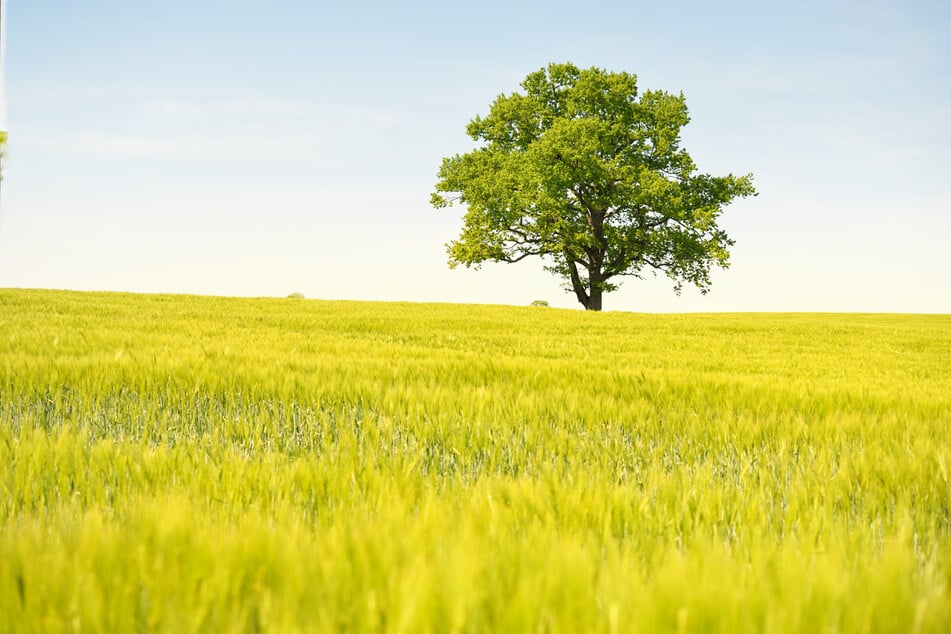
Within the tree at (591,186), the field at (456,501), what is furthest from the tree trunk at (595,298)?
the field at (456,501)

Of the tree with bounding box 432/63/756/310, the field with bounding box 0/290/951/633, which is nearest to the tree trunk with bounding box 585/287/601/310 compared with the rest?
the tree with bounding box 432/63/756/310

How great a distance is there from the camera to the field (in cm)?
139

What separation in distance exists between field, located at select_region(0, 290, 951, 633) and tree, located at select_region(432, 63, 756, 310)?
2898 centimetres

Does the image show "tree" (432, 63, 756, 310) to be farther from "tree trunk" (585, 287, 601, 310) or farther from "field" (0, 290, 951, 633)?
"field" (0, 290, 951, 633)

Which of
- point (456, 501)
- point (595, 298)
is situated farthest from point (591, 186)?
point (456, 501)

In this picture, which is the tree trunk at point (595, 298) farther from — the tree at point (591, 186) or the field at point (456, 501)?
the field at point (456, 501)

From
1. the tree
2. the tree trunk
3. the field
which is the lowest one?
the field

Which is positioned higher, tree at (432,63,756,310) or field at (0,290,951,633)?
tree at (432,63,756,310)

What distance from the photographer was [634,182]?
116 feet

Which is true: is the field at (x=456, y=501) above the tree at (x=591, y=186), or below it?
below

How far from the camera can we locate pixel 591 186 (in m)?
37.4

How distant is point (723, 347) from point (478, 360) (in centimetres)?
929

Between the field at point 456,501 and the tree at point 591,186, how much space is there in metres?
29.0

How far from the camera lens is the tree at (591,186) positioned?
113 feet
